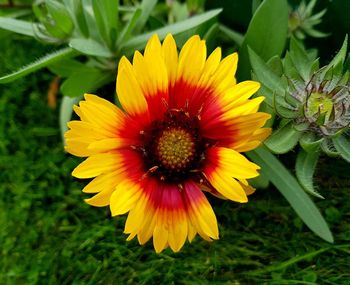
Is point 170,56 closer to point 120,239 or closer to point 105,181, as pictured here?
point 105,181

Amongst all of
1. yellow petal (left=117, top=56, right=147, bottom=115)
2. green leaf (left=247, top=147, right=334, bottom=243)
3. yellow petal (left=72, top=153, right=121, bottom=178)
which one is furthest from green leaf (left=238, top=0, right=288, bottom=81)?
yellow petal (left=72, top=153, right=121, bottom=178)

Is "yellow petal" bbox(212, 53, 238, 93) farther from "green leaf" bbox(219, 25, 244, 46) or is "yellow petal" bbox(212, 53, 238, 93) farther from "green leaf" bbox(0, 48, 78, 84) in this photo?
"green leaf" bbox(219, 25, 244, 46)

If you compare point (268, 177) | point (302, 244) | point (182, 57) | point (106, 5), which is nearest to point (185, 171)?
point (182, 57)

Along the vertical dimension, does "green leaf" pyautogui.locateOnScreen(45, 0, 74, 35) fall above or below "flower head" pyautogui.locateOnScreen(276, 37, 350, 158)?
below

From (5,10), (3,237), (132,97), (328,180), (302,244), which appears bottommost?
(3,237)

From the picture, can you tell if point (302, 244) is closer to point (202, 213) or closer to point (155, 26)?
point (202, 213)

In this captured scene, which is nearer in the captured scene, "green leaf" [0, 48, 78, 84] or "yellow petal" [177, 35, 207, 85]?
"yellow petal" [177, 35, 207, 85]
